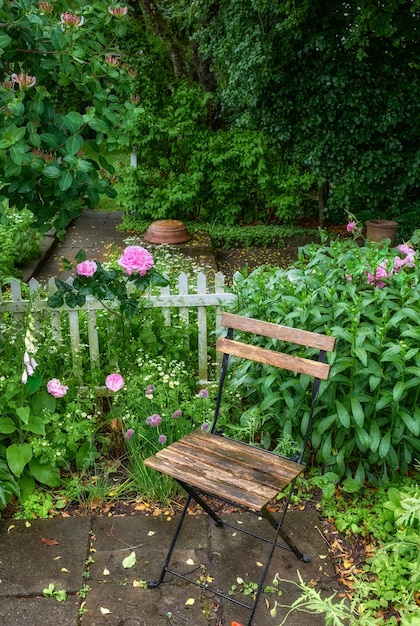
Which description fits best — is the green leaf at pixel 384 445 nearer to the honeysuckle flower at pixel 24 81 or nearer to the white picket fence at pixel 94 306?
the white picket fence at pixel 94 306

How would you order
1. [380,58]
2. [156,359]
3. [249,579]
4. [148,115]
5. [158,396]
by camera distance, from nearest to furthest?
1. [249,579]
2. [158,396]
3. [156,359]
4. [380,58]
5. [148,115]

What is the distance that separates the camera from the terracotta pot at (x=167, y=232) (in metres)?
8.67

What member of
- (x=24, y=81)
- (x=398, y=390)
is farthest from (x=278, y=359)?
(x=24, y=81)

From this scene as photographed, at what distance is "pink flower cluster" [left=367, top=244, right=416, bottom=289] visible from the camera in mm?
3577

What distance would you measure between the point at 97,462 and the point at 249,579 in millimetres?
1269

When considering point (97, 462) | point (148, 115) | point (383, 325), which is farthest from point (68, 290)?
point (148, 115)

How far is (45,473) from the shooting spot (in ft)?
11.4

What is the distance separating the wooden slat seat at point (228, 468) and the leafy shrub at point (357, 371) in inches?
18.2

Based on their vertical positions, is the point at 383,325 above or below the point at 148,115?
below

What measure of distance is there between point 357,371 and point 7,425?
1.89 metres

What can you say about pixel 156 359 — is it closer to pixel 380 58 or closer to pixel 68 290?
pixel 68 290

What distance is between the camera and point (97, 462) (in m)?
3.76

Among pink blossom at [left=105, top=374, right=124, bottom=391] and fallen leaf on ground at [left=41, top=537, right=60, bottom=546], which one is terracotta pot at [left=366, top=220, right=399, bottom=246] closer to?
pink blossom at [left=105, top=374, right=124, bottom=391]

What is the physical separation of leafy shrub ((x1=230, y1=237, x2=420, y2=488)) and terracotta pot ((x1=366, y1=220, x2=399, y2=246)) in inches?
191
